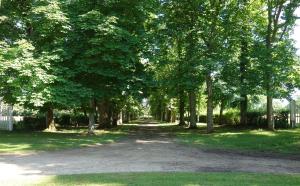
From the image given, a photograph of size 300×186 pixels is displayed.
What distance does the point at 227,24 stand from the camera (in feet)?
101

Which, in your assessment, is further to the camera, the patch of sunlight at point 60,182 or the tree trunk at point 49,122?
the tree trunk at point 49,122

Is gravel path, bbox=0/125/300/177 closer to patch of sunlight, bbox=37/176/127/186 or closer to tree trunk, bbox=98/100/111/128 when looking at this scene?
patch of sunlight, bbox=37/176/127/186

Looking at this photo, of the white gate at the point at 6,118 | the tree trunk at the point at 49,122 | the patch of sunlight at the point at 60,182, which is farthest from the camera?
the tree trunk at the point at 49,122

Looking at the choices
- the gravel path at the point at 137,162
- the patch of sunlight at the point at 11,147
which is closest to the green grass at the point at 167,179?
the gravel path at the point at 137,162

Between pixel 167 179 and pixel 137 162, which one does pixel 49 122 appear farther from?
pixel 167 179

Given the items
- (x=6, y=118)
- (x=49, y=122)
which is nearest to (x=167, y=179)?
(x=49, y=122)

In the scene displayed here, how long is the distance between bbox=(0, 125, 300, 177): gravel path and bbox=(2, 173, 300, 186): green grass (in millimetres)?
1177

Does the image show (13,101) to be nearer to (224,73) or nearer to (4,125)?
(4,125)

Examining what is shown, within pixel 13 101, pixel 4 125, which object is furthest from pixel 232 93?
pixel 4 125

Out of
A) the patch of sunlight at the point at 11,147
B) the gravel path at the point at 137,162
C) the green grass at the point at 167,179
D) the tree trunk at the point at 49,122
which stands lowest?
the gravel path at the point at 137,162

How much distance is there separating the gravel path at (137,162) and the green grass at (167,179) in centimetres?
118

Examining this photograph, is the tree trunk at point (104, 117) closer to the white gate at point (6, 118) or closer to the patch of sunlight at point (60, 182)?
the white gate at point (6, 118)

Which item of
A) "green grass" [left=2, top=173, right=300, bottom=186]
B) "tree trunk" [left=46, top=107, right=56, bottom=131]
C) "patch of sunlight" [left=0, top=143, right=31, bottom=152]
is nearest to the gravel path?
"green grass" [left=2, top=173, right=300, bottom=186]

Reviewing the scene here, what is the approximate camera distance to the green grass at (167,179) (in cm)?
975
